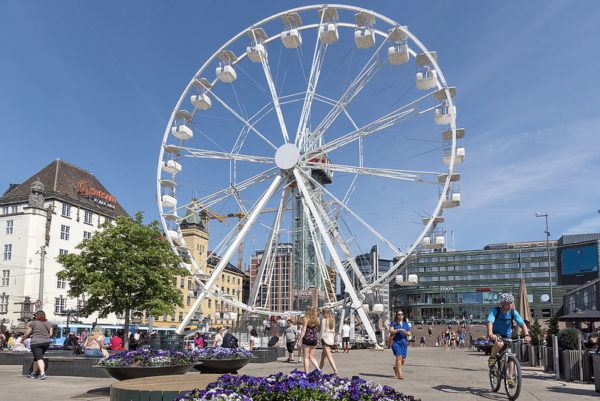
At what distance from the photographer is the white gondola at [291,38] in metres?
30.7

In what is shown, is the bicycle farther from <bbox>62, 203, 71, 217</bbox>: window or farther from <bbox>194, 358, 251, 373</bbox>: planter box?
<bbox>62, 203, 71, 217</bbox>: window

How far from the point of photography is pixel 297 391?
16.8 feet

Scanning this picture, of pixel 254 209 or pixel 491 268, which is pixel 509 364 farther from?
pixel 491 268

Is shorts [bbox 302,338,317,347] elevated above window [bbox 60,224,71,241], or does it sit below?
below

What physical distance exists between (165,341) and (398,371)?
9493 mm

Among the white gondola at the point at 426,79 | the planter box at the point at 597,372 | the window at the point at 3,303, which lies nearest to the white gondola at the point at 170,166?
the white gondola at the point at 426,79

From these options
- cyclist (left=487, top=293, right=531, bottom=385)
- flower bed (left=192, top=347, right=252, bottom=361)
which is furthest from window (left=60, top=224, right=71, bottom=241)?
cyclist (left=487, top=293, right=531, bottom=385)

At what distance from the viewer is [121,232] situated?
33.6 meters

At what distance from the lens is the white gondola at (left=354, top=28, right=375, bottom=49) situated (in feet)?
94.4

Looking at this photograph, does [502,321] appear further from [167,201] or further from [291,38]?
[167,201]

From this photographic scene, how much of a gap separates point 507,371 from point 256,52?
26325 millimetres

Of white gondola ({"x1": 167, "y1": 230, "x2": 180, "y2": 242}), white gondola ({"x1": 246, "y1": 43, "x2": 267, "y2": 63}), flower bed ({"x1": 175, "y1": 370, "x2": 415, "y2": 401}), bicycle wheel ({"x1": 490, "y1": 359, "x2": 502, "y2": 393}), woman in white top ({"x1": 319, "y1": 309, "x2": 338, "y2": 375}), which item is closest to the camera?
flower bed ({"x1": 175, "y1": 370, "x2": 415, "y2": 401})

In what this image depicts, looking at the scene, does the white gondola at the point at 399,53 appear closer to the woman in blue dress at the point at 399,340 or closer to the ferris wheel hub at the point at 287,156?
the ferris wheel hub at the point at 287,156

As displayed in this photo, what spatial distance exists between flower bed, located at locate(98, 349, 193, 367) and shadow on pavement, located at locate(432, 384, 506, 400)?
515cm
